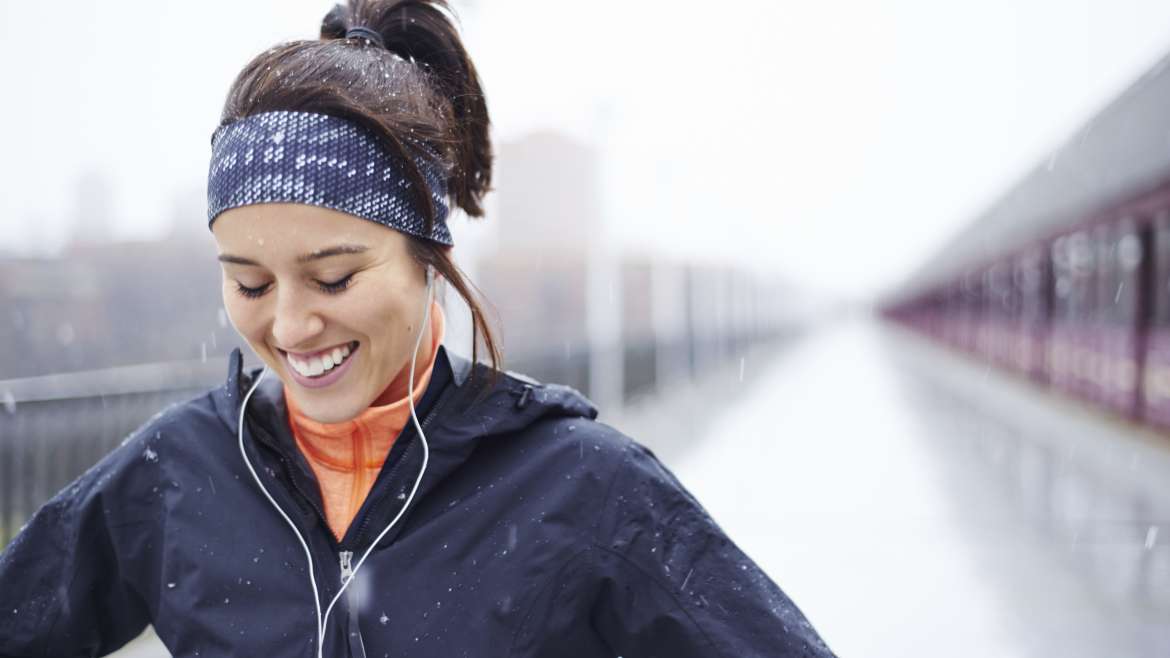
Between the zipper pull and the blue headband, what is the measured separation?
0.47 metres

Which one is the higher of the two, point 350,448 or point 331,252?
point 331,252

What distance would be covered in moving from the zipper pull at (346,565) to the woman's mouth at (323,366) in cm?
24

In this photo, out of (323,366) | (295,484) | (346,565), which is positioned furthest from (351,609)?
(323,366)

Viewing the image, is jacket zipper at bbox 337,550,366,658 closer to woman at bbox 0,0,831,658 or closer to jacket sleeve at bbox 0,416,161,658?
woman at bbox 0,0,831,658

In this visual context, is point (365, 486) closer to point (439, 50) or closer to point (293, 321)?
point (293, 321)

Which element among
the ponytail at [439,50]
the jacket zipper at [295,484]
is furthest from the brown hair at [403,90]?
the jacket zipper at [295,484]

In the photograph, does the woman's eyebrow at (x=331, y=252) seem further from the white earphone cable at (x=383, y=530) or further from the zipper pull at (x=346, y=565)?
the zipper pull at (x=346, y=565)

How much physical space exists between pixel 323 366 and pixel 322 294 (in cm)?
12

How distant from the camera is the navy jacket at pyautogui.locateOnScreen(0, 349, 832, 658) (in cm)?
130

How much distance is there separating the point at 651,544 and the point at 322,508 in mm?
487

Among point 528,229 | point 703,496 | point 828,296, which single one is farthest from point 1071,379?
point 828,296

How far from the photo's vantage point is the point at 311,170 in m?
1.29

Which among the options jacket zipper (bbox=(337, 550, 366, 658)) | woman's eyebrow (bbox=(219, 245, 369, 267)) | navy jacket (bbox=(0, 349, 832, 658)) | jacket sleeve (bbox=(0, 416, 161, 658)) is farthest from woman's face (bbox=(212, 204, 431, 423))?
jacket sleeve (bbox=(0, 416, 161, 658))

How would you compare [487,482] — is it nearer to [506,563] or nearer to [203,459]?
[506,563]
